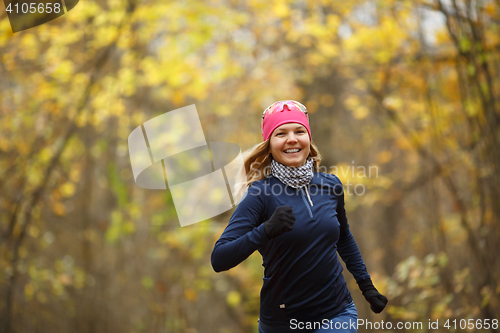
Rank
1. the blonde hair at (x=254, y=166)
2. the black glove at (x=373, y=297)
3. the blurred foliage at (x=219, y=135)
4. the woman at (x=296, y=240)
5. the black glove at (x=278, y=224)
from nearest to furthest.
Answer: the black glove at (x=278, y=224) → the woman at (x=296, y=240) → the black glove at (x=373, y=297) → the blonde hair at (x=254, y=166) → the blurred foliage at (x=219, y=135)

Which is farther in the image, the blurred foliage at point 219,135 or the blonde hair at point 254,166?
the blurred foliage at point 219,135

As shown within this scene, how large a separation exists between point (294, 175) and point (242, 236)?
46 cm

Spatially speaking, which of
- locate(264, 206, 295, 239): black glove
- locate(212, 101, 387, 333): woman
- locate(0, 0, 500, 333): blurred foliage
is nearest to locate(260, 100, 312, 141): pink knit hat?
locate(212, 101, 387, 333): woman

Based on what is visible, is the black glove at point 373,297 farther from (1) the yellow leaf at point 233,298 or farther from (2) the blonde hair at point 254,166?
(1) the yellow leaf at point 233,298

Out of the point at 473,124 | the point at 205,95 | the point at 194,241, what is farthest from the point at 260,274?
the point at 473,124

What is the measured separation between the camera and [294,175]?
7.13ft

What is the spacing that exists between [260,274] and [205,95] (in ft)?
14.8

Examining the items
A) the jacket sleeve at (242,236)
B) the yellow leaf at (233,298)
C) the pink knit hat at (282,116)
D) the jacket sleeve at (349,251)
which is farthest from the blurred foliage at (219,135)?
the jacket sleeve at (242,236)

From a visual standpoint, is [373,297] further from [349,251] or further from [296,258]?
[296,258]

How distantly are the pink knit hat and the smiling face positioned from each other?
0.08ft

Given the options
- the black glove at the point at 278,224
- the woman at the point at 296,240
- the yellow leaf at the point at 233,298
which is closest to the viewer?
the black glove at the point at 278,224

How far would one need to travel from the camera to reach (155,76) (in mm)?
8094

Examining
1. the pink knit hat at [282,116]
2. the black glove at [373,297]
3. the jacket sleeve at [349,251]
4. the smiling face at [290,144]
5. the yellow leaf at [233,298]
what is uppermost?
the pink knit hat at [282,116]

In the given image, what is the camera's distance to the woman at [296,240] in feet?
6.73
